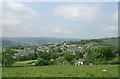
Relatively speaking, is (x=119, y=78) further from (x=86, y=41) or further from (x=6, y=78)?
(x=86, y=41)

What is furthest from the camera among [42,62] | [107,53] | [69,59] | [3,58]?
[69,59]

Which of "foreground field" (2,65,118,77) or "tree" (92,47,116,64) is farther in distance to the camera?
"tree" (92,47,116,64)

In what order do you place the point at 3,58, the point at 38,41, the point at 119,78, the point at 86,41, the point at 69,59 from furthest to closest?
the point at 86,41 → the point at 38,41 → the point at 69,59 → the point at 3,58 → the point at 119,78

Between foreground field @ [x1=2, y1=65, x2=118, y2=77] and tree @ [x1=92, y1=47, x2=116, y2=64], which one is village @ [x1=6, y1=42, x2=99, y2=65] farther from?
foreground field @ [x1=2, y1=65, x2=118, y2=77]

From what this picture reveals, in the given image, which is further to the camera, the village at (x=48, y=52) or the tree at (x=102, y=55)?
the village at (x=48, y=52)

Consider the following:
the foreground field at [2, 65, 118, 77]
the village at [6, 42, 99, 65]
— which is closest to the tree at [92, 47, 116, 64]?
the village at [6, 42, 99, 65]

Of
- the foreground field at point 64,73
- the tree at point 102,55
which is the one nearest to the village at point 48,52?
the tree at point 102,55

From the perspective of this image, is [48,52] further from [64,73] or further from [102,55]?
[64,73]

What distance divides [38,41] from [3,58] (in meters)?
56.3

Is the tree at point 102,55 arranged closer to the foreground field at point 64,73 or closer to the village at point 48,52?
the village at point 48,52

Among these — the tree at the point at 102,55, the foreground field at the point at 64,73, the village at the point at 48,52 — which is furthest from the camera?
the village at the point at 48,52

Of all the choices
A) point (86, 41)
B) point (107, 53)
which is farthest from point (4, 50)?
point (86, 41)

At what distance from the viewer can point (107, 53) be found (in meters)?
39.0

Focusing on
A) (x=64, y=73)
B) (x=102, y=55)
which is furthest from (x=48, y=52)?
(x=64, y=73)
